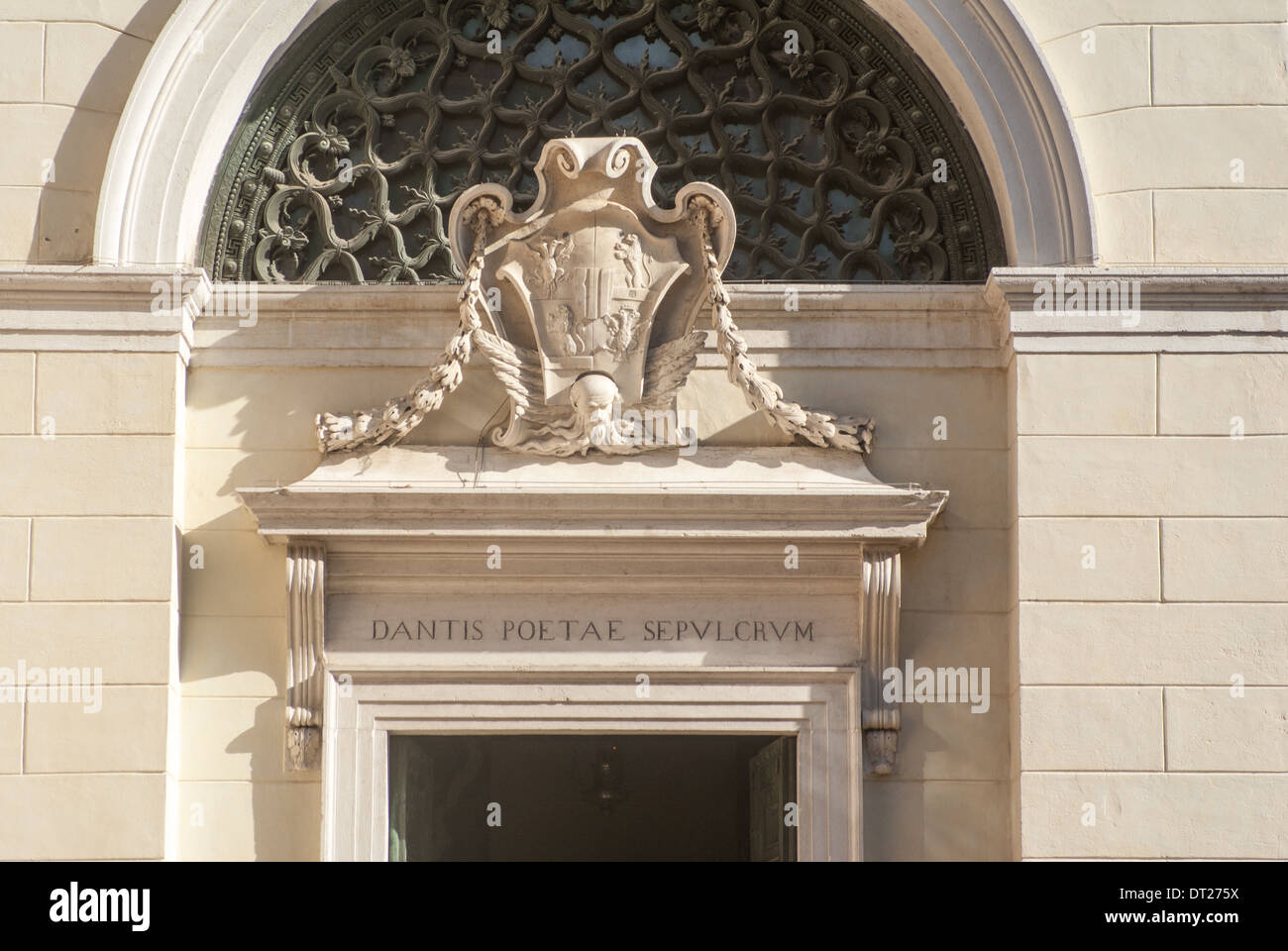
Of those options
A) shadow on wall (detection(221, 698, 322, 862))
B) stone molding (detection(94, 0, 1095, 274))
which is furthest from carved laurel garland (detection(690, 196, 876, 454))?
shadow on wall (detection(221, 698, 322, 862))

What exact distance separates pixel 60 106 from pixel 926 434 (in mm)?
5510

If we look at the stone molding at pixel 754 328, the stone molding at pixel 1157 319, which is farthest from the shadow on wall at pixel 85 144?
the stone molding at pixel 1157 319

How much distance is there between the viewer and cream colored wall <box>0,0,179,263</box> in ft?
37.7

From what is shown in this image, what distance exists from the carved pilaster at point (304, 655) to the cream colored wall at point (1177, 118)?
4.67 m

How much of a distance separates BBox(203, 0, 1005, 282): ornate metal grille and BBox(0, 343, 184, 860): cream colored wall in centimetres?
124

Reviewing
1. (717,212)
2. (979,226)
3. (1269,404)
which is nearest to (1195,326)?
(1269,404)

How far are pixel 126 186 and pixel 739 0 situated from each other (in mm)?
3938

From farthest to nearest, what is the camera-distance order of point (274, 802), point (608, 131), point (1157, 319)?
point (608, 131)
point (1157, 319)
point (274, 802)

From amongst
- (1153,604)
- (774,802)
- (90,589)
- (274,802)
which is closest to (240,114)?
(90,589)

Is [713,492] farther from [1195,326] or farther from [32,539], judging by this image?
[32,539]

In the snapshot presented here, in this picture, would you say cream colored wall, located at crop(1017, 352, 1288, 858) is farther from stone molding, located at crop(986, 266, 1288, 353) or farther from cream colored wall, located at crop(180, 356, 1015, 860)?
cream colored wall, located at crop(180, 356, 1015, 860)

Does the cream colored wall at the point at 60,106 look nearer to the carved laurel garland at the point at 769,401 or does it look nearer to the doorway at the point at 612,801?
the carved laurel garland at the point at 769,401

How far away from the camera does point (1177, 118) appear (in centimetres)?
1156

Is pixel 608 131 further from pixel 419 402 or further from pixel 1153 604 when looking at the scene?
pixel 1153 604
